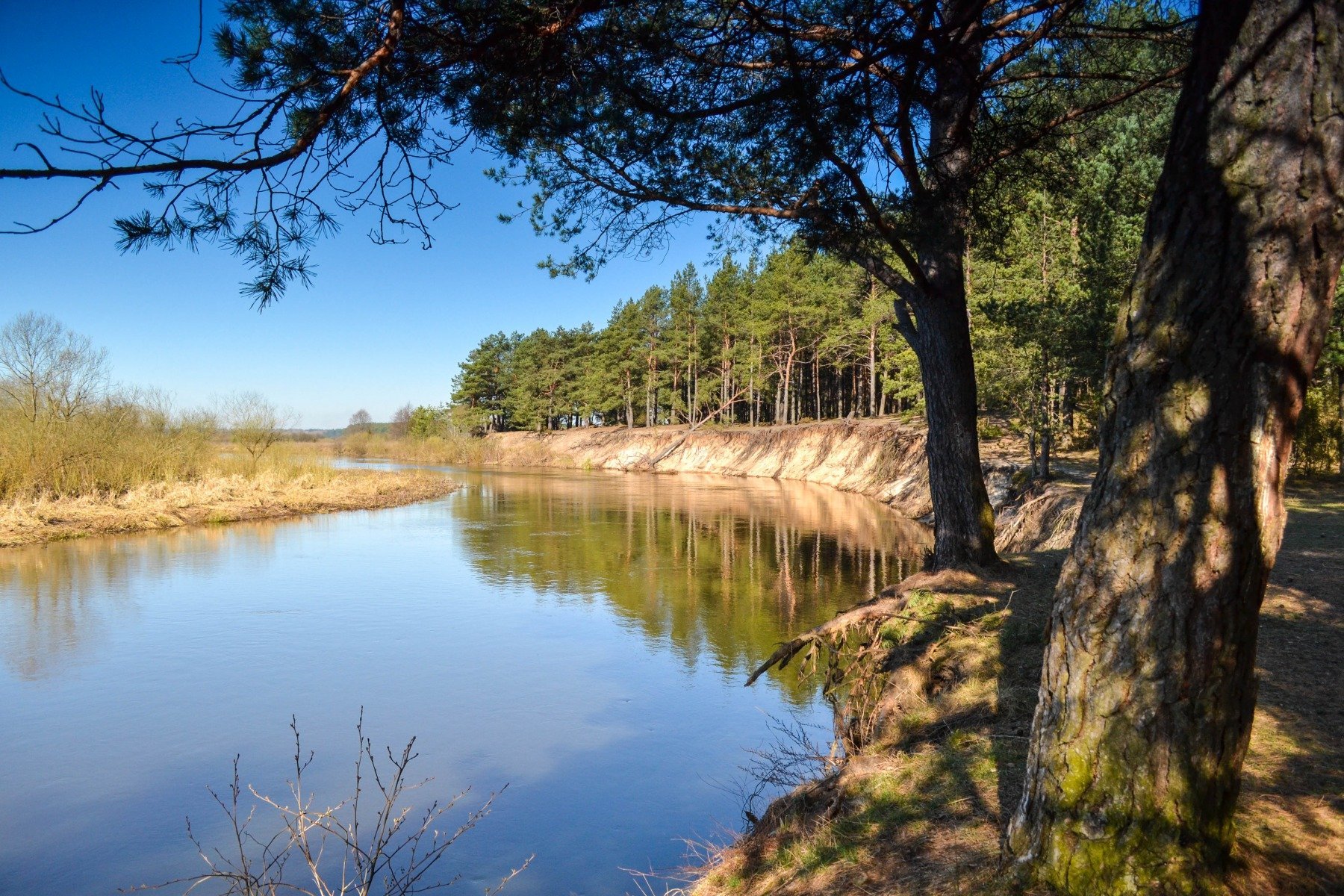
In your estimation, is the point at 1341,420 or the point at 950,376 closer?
the point at 950,376

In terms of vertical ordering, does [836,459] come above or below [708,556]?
above

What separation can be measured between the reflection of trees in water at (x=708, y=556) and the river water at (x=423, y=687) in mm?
87

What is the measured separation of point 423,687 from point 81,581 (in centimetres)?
944

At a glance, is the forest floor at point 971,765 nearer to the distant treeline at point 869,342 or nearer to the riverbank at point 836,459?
the distant treeline at point 869,342

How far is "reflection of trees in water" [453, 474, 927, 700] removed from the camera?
11.1 m

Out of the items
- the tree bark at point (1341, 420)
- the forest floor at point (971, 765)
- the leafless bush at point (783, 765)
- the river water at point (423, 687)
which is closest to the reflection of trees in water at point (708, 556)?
the river water at point (423, 687)

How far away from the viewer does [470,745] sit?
7031mm

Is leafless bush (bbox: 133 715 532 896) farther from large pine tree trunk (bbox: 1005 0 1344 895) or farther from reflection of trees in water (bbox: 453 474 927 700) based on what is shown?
reflection of trees in water (bbox: 453 474 927 700)

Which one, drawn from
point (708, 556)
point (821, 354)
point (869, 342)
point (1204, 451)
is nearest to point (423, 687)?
point (1204, 451)

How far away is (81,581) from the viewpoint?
14.0 m

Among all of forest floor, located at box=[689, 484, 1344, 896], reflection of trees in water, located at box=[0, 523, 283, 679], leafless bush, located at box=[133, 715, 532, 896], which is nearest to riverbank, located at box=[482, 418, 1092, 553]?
forest floor, located at box=[689, 484, 1344, 896]

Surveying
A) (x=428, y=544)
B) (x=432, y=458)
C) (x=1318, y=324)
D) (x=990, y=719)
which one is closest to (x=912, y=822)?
(x=990, y=719)

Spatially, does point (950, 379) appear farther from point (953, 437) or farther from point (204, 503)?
point (204, 503)

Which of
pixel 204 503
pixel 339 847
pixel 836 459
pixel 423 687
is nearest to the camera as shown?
pixel 339 847
